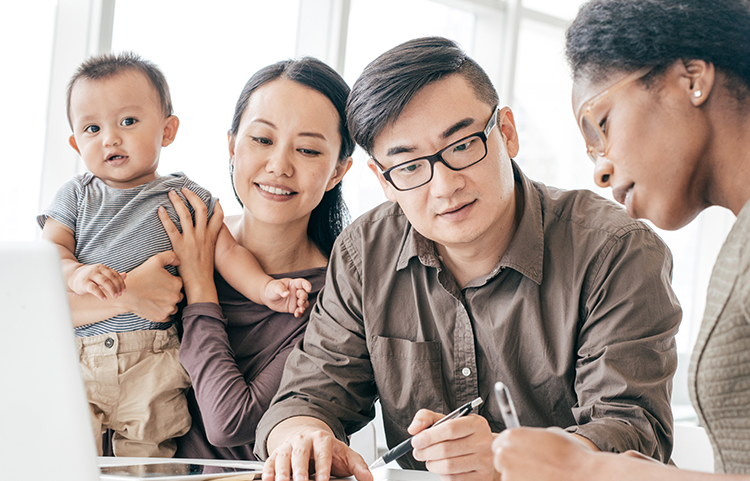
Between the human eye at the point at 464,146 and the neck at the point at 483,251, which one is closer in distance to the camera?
the human eye at the point at 464,146

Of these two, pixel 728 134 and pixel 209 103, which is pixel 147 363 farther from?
pixel 209 103

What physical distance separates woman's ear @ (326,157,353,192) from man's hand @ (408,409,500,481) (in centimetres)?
94

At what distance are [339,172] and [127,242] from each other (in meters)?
0.63

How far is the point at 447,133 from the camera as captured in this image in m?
1.33

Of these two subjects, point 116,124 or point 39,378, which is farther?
point 116,124

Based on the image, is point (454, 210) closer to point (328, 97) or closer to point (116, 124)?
point (328, 97)

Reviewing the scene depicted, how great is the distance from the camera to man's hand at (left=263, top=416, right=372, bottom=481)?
3.57 feet

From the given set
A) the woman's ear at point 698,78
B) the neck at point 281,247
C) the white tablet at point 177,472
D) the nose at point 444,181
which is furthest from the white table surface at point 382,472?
the woman's ear at point 698,78

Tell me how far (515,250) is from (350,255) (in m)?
0.43

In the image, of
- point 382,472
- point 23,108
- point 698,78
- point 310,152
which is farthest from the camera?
point 23,108

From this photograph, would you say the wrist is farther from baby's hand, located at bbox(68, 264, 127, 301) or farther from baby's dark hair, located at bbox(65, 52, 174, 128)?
baby's dark hair, located at bbox(65, 52, 174, 128)

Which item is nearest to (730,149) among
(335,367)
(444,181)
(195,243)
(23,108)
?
(444,181)

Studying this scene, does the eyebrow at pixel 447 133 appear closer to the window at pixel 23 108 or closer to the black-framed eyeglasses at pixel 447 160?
the black-framed eyeglasses at pixel 447 160

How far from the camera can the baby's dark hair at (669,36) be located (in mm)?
803
